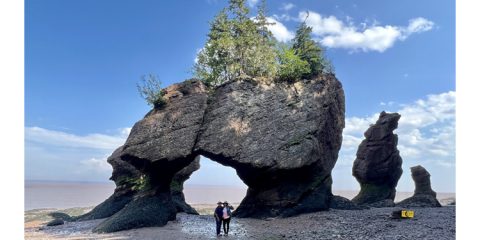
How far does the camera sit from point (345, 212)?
24969 millimetres

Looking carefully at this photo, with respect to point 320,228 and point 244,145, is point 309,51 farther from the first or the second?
point 320,228

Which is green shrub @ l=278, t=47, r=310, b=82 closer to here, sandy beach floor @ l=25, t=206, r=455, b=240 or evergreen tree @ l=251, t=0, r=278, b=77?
evergreen tree @ l=251, t=0, r=278, b=77

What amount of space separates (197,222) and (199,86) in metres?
10.3

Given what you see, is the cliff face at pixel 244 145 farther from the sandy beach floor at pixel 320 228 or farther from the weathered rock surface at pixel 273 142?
the sandy beach floor at pixel 320 228

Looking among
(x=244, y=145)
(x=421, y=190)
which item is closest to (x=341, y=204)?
(x=244, y=145)

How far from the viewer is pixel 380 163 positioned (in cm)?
3844

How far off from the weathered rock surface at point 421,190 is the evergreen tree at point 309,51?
16714mm

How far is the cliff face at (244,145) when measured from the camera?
2420 centimetres

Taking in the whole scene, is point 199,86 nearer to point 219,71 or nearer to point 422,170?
point 219,71

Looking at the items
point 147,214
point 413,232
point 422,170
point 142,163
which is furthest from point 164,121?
point 422,170

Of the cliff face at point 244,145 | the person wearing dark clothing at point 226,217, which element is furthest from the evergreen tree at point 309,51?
the person wearing dark clothing at point 226,217

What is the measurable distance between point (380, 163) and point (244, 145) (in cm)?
2048
